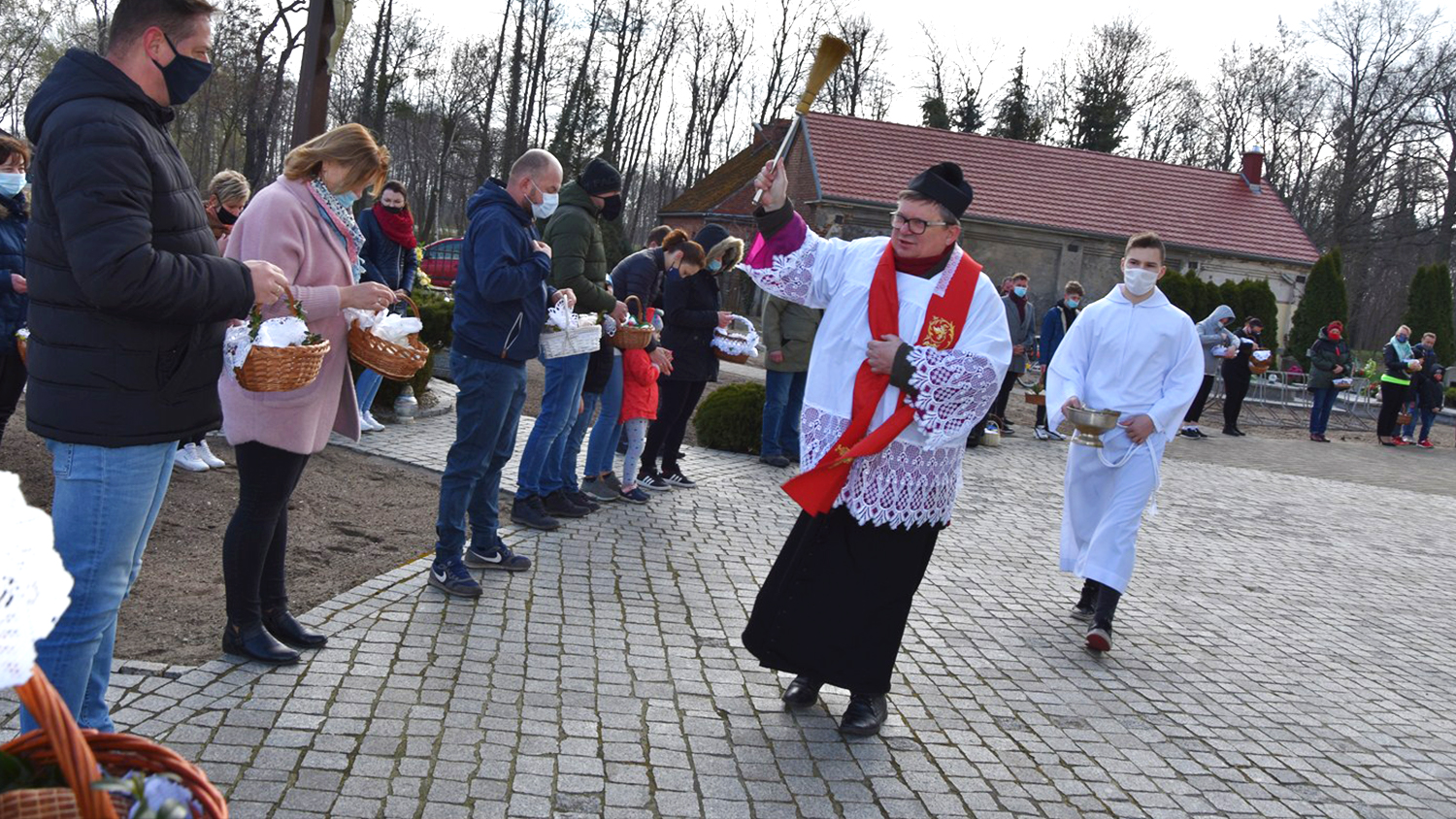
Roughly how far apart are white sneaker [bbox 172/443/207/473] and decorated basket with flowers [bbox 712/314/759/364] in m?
3.67

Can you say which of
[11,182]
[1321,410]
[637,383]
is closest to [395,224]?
[637,383]

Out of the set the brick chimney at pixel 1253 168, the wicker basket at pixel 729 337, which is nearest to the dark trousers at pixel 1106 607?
the wicker basket at pixel 729 337

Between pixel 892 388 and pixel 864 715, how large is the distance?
128 cm

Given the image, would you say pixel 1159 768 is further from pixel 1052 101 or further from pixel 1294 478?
pixel 1052 101

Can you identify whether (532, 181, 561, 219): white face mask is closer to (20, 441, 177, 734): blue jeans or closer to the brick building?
(20, 441, 177, 734): blue jeans

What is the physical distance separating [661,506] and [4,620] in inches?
272

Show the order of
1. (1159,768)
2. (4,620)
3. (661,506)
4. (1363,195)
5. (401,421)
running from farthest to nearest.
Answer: (1363,195) < (401,421) < (661,506) < (1159,768) < (4,620)

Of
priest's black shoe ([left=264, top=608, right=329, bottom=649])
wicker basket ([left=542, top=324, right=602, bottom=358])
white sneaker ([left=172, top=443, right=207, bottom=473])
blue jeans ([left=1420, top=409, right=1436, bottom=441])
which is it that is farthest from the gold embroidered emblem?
blue jeans ([left=1420, top=409, right=1436, bottom=441])

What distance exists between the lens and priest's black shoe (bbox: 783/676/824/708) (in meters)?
4.81

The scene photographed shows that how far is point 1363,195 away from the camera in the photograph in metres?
47.1

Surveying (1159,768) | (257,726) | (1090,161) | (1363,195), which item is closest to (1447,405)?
(1090,161)

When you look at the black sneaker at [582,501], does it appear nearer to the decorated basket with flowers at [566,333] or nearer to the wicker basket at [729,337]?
the decorated basket with flowers at [566,333]

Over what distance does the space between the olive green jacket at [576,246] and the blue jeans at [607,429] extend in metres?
0.81

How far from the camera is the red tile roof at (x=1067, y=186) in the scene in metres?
33.4
